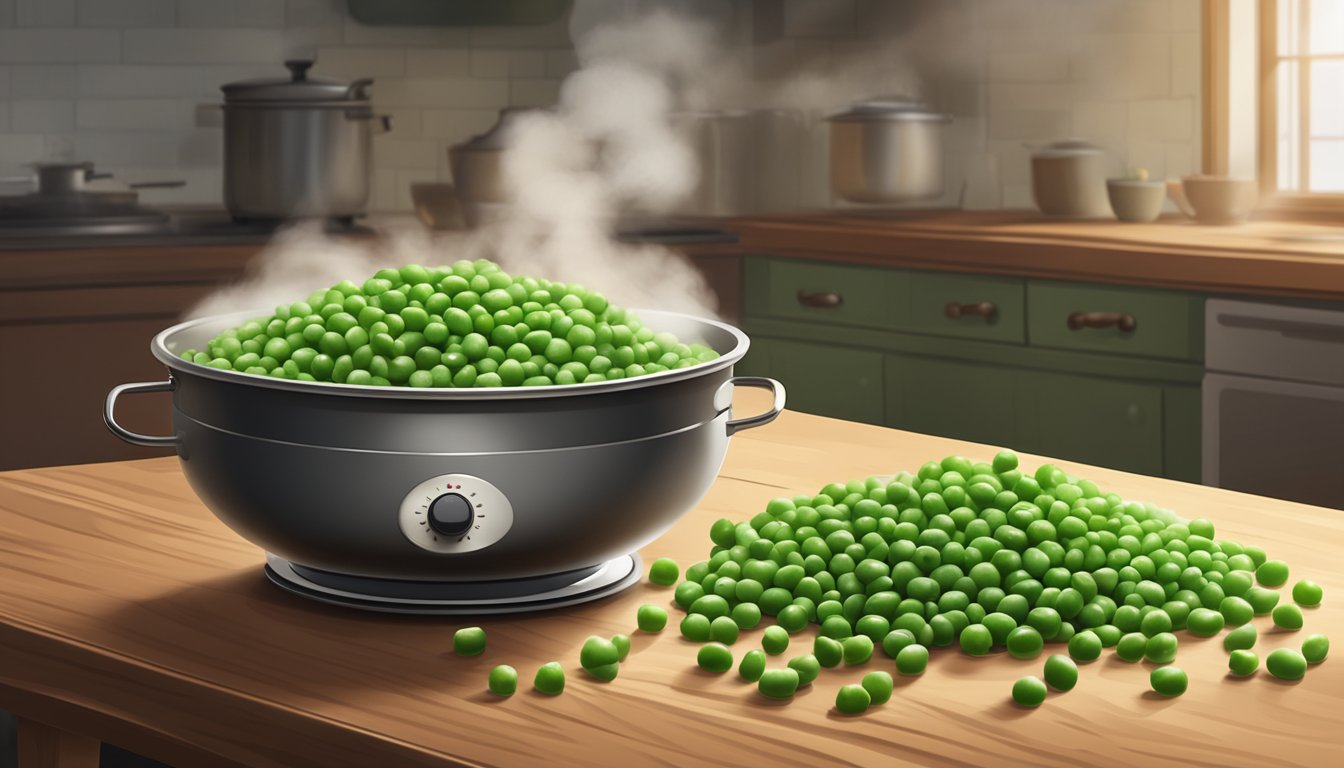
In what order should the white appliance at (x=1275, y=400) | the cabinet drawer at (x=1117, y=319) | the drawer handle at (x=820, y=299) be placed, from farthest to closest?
1. the drawer handle at (x=820, y=299)
2. the cabinet drawer at (x=1117, y=319)
3. the white appliance at (x=1275, y=400)

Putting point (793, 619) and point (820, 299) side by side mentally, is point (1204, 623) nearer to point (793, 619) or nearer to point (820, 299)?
point (793, 619)

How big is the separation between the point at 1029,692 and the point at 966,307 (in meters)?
2.62

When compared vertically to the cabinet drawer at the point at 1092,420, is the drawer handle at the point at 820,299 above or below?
above

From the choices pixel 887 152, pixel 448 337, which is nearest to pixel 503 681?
pixel 448 337

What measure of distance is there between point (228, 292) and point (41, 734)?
7.88 feet

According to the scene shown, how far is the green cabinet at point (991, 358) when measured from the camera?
3.04m

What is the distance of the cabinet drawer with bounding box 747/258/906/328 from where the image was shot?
3586mm

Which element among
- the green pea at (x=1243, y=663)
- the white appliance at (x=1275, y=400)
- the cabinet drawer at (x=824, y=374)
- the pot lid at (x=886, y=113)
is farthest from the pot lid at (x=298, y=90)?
the green pea at (x=1243, y=663)

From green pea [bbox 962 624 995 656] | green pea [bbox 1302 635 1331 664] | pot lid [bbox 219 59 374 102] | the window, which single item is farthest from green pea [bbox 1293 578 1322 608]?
the window

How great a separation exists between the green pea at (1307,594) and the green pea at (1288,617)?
0.05 metres

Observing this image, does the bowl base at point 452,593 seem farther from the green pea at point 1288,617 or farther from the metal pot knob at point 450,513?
the green pea at point 1288,617

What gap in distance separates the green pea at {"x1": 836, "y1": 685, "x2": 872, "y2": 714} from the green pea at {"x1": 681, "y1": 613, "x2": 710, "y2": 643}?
5.5 inches

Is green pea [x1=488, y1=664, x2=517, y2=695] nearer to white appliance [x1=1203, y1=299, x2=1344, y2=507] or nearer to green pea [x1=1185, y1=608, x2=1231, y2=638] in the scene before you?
green pea [x1=1185, y1=608, x2=1231, y2=638]

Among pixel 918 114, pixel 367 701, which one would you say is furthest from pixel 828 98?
pixel 367 701
